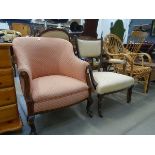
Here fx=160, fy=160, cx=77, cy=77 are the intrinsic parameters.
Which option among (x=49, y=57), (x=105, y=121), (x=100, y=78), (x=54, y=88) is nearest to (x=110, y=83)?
(x=100, y=78)

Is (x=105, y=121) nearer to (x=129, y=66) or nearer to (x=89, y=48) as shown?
(x=89, y=48)

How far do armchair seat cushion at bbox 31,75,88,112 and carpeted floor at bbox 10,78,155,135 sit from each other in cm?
29

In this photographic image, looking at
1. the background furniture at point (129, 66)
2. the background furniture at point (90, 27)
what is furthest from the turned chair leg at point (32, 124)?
the background furniture at point (90, 27)

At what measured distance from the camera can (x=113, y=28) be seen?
193 inches

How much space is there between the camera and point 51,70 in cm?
196

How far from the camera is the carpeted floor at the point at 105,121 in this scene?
1.61 m

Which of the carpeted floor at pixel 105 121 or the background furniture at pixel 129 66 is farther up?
the background furniture at pixel 129 66

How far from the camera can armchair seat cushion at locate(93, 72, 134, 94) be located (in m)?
1.77

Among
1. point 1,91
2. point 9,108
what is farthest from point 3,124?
point 1,91

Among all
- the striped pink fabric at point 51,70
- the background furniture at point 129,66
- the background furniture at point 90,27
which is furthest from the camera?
the background furniture at point 90,27

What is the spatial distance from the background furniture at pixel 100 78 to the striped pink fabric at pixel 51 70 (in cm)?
18

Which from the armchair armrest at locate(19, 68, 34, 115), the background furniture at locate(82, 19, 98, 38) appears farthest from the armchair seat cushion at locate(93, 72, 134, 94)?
the background furniture at locate(82, 19, 98, 38)

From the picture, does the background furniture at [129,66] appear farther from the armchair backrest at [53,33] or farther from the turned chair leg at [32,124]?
the turned chair leg at [32,124]

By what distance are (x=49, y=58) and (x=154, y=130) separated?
4.59ft
